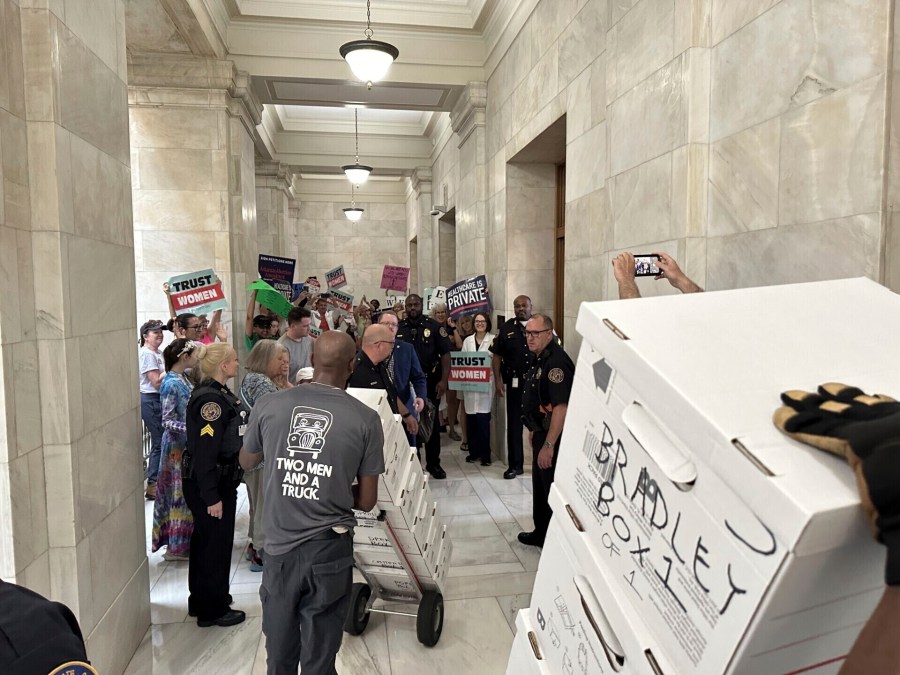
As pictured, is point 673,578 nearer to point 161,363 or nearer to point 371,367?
point 371,367

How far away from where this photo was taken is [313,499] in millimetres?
2318

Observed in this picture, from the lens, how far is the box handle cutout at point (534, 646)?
4.97ft

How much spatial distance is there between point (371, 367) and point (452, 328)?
3.72 m

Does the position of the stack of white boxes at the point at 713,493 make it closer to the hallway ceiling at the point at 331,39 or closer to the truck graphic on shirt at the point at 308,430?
the truck graphic on shirt at the point at 308,430

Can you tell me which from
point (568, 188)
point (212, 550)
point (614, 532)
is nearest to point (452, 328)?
point (568, 188)

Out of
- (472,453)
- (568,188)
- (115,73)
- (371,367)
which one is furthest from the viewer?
(472,453)

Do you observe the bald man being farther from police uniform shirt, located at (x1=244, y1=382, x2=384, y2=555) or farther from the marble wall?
the marble wall

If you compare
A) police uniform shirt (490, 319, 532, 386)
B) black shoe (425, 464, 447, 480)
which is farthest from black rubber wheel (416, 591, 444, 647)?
police uniform shirt (490, 319, 532, 386)

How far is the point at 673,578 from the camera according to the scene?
37.6 inches

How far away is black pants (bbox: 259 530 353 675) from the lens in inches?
92.4

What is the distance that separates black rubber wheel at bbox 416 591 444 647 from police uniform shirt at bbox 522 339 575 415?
1515mm

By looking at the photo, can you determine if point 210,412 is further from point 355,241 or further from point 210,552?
point 355,241

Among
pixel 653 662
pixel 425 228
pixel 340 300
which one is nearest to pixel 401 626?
pixel 653 662

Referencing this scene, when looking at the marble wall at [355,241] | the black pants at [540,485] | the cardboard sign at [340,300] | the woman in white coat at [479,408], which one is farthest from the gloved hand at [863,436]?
the marble wall at [355,241]
